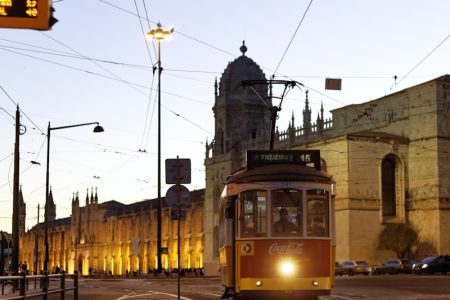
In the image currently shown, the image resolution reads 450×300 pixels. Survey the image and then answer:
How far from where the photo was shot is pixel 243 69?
275ft

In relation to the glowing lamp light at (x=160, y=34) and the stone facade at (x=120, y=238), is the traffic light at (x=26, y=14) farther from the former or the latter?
the stone facade at (x=120, y=238)

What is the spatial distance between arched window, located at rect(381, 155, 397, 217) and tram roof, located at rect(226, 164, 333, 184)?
160 ft

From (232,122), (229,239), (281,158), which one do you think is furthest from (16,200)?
(232,122)

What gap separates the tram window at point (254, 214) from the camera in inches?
647

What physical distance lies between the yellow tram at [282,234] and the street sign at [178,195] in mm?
1558

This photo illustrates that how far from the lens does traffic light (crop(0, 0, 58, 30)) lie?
8.74 meters

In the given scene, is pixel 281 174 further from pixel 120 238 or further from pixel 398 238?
pixel 120 238

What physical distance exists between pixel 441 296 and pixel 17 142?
1578cm

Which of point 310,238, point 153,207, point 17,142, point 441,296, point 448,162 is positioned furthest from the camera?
point 153,207

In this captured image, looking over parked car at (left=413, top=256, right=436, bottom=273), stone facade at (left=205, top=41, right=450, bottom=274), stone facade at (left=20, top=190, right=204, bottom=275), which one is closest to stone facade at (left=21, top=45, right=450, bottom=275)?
stone facade at (left=205, top=41, right=450, bottom=274)

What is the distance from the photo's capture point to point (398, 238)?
62688mm

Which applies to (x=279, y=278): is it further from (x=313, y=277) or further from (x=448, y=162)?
(x=448, y=162)

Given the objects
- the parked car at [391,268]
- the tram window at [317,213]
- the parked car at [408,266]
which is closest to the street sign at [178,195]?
the tram window at [317,213]

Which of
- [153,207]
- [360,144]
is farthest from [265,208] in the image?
[153,207]
